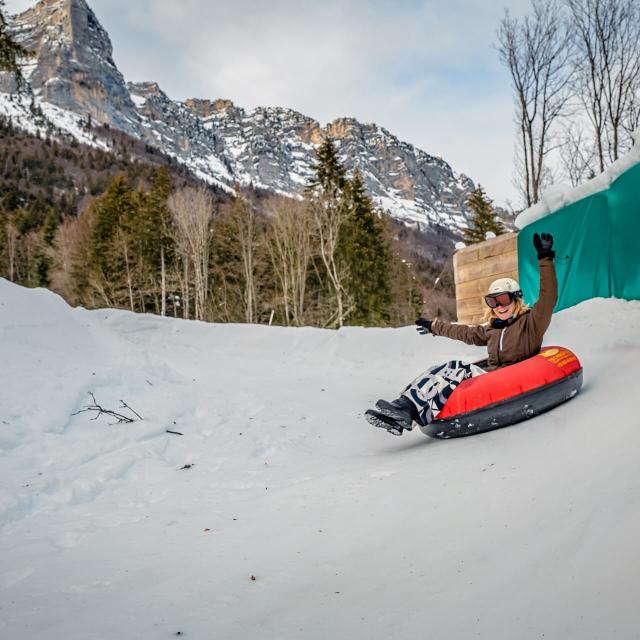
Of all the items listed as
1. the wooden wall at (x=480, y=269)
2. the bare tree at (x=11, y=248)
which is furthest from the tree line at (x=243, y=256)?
the bare tree at (x=11, y=248)

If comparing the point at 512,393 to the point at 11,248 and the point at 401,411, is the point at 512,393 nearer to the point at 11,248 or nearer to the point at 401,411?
the point at 401,411

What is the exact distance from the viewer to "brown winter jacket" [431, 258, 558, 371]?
3.49m

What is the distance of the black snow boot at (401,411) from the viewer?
3.49 metres

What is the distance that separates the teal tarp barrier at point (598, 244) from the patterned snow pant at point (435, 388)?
128 inches

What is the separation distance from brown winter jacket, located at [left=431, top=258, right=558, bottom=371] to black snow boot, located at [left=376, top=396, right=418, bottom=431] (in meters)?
0.90

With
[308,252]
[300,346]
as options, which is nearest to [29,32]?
[308,252]

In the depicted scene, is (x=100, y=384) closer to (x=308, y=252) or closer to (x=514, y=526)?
(x=514, y=526)

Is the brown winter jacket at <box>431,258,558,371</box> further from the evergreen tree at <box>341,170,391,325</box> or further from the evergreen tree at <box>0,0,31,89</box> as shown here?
the evergreen tree at <box>341,170,391,325</box>

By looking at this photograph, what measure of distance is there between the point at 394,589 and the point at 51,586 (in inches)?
55.7

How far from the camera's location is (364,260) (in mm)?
22359

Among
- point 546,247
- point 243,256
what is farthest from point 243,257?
point 546,247

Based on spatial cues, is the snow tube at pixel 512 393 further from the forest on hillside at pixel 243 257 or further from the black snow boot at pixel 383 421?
the forest on hillside at pixel 243 257

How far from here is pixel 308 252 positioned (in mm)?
22219

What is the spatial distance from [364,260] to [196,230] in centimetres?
926
